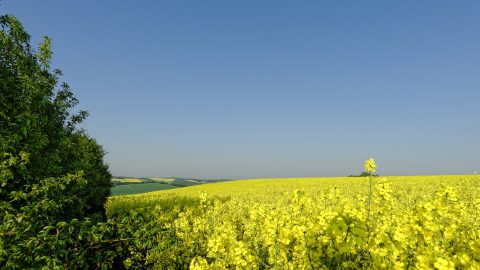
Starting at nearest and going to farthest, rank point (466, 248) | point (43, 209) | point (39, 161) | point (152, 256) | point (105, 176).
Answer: point (466, 248)
point (43, 209)
point (152, 256)
point (39, 161)
point (105, 176)

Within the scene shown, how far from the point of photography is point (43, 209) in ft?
22.7

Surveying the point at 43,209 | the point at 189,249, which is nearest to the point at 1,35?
the point at 43,209

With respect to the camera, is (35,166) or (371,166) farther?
(35,166)

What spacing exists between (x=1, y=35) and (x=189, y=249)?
31.0 ft

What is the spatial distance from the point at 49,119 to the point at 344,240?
14.0m

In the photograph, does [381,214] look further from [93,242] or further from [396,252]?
[93,242]

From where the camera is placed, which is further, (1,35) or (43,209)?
(1,35)

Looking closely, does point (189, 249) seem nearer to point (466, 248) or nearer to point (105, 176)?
point (466, 248)

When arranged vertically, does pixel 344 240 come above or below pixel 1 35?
below

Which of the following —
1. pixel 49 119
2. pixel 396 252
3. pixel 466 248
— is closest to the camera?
pixel 396 252

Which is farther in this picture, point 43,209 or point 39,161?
point 39,161

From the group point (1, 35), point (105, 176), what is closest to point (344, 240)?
point (1, 35)

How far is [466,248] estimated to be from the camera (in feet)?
19.0

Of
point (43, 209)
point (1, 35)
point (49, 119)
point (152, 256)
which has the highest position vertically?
point (1, 35)
